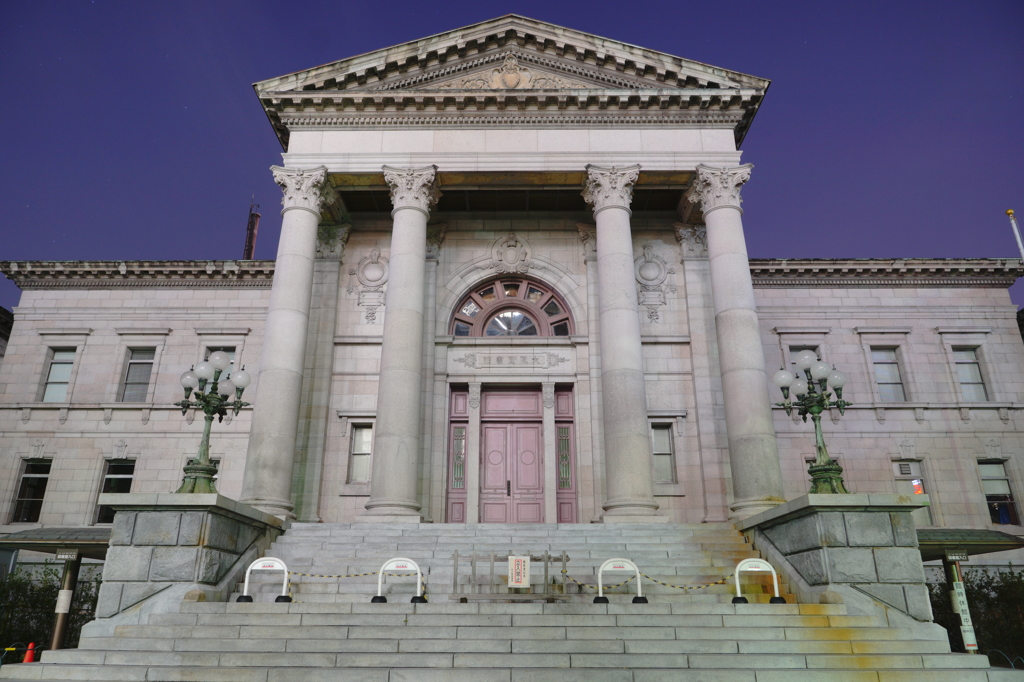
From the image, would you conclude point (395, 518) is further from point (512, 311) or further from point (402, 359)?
point (512, 311)

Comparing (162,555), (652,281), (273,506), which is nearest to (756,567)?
(162,555)

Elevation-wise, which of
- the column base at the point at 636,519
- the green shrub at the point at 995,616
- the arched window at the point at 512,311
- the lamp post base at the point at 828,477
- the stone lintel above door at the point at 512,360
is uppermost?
the arched window at the point at 512,311

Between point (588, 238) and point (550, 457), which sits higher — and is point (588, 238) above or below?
above

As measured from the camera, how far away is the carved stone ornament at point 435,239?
24781 mm

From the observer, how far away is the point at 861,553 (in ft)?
41.8

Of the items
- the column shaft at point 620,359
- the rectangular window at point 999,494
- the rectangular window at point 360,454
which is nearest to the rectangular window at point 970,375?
the rectangular window at point 999,494

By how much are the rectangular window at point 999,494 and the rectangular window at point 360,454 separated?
73.2 feet

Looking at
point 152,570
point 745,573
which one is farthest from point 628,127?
point 152,570

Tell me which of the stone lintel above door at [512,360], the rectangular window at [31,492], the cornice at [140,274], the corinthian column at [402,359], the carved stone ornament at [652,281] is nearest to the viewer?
the corinthian column at [402,359]

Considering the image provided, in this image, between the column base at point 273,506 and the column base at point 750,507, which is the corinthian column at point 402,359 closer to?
the column base at point 273,506

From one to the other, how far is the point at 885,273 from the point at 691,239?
395 inches

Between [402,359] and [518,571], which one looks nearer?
[518,571]

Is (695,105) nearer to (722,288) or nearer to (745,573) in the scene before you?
(722,288)

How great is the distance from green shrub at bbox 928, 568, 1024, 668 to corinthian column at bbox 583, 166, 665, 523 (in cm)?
1033
